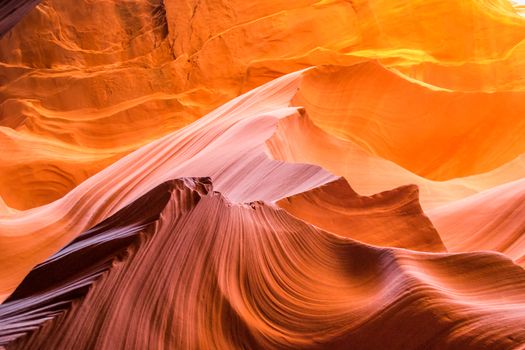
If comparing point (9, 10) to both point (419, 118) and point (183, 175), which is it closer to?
point (183, 175)

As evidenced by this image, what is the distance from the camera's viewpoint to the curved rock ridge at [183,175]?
2.58m

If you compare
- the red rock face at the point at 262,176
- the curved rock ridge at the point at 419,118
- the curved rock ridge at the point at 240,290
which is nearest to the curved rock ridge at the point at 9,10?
the red rock face at the point at 262,176

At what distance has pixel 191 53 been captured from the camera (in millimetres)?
6715

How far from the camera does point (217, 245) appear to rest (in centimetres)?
159

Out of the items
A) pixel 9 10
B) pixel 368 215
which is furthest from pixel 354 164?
pixel 9 10

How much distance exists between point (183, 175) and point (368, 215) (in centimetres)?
113

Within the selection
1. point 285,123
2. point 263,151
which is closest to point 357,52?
point 285,123

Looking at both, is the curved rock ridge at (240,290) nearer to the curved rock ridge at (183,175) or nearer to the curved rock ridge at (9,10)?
the curved rock ridge at (183,175)

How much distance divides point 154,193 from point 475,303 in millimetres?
869

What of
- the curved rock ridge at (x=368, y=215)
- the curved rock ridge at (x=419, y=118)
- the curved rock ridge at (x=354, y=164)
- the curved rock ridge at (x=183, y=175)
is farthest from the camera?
the curved rock ridge at (x=419, y=118)

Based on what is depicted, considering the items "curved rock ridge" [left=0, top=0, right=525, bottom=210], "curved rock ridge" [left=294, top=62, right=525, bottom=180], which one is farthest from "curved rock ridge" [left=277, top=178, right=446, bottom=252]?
"curved rock ridge" [left=0, top=0, right=525, bottom=210]

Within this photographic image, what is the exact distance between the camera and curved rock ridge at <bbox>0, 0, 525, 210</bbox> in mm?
6082

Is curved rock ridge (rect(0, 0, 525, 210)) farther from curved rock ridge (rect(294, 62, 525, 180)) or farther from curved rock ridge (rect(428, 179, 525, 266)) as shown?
curved rock ridge (rect(428, 179, 525, 266))

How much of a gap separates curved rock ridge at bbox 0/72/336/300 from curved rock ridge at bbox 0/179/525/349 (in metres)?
0.69
